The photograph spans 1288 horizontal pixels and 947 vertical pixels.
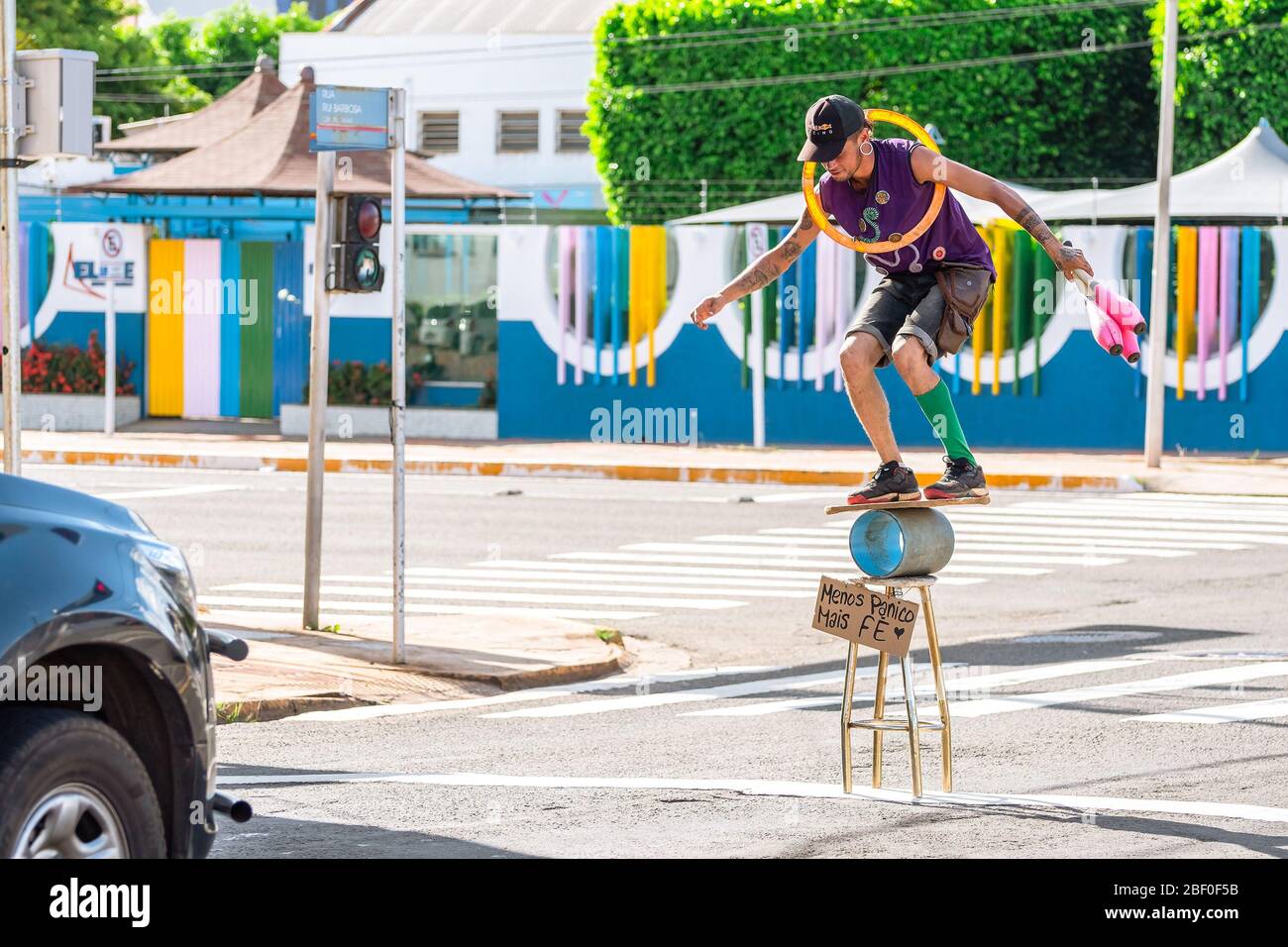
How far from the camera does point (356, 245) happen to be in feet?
43.0

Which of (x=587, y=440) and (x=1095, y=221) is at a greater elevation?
(x=1095, y=221)

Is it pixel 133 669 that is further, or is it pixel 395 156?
pixel 395 156

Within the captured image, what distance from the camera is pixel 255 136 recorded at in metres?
33.4

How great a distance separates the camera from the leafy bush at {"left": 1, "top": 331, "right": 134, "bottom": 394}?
30.7 metres

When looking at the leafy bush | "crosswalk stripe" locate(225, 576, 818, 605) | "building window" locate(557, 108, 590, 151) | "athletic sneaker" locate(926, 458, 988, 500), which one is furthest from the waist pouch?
"building window" locate(557, 108, 590, 151)

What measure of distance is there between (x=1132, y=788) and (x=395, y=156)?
5959mm

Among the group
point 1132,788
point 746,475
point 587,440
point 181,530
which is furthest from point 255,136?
point 1132,788

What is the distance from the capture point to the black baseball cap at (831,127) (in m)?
7.60

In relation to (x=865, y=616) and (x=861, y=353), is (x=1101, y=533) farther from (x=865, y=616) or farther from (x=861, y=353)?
(x=861, y=353)

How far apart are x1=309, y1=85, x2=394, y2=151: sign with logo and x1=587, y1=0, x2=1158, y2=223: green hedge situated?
32.7 metres

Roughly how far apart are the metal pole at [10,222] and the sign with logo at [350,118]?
65.7 inches

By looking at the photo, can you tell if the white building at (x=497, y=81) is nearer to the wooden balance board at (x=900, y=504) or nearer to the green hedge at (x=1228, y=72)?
the green hedge at (x=1228, y=72)

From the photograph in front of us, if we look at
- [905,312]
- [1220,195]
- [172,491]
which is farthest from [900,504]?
[1220,195]

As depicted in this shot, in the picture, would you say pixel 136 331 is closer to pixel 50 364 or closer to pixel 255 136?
pixel 50 364
